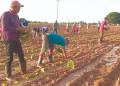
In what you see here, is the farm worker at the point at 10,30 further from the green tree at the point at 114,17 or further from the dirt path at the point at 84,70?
the green tree at the point at 114,17

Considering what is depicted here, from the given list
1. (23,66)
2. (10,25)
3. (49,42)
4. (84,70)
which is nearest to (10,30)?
(10,25)

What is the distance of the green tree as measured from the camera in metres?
65.7

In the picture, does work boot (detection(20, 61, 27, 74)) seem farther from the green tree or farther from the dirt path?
the green tree

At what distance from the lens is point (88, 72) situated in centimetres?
Result: 1005

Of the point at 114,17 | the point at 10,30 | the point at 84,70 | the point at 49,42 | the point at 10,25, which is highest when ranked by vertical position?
the point at 10,25

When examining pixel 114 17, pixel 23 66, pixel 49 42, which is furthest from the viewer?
pixel 114 17

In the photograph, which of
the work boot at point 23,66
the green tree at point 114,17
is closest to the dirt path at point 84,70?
the work boot at point 23,66

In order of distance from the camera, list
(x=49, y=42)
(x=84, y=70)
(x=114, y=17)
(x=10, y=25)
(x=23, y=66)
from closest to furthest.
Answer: (x=10, y=25), (x=23, y=66), (x=84, y=70), (x=49, y=42), (x=114, y=17)

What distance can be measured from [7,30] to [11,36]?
20 cm

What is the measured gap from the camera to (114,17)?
66.9m

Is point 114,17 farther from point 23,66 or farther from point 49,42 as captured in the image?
point 23,66

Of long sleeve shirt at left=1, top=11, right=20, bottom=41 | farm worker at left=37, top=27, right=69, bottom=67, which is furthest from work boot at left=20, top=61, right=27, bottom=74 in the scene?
farm worker at left=37, top=27, right=69, bottom=67

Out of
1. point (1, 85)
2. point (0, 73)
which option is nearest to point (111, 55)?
point (0, 73)

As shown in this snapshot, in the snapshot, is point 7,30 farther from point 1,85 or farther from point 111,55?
point 111,55
